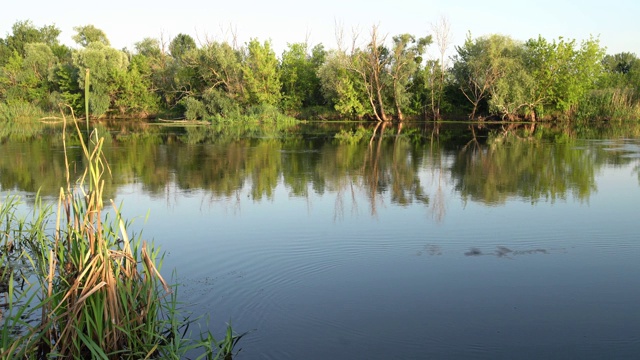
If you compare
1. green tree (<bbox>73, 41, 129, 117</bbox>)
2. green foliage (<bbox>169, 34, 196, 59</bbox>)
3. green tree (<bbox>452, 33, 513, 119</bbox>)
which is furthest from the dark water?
green foliage (<bbox>169, 34, 196, 59</bbox>)

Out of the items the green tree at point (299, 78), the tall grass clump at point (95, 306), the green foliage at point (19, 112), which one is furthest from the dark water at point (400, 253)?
the green tree at point (299, 78)

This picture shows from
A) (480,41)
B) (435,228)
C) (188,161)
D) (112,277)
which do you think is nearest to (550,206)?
(435,228)

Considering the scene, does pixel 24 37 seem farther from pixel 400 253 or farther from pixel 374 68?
pixel 400 253

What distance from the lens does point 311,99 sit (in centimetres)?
5119

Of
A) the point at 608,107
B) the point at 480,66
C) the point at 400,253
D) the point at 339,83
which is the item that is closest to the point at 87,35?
the point at 339,83

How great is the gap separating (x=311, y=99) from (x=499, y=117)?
1632cm

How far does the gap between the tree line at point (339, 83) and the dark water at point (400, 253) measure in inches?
1109

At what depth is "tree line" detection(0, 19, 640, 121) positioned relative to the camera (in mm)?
42438

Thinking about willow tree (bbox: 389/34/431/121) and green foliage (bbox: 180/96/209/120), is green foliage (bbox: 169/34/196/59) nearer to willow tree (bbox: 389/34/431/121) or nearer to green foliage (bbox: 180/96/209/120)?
green foliage (bbox: 180/96/209/120)

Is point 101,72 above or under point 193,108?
above

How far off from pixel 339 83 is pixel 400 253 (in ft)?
127

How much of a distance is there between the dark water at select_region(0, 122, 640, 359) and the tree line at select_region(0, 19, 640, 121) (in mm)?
28161

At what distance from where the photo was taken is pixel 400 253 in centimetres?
774

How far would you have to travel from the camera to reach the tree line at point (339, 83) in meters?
42.4
